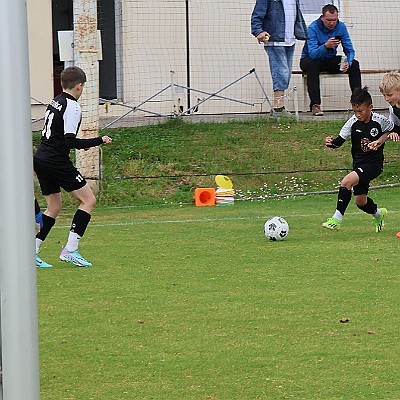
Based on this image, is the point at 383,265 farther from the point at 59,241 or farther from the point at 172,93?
the point at 172,93

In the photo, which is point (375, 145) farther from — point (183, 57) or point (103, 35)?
point (103, 35)

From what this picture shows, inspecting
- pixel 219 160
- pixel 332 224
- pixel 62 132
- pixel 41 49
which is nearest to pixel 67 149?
pixel 62 132

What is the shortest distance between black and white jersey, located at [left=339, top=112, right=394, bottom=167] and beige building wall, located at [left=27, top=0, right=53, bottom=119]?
32.2 ft

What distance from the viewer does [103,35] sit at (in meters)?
21.5

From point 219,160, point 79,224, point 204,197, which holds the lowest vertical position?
point 204,197

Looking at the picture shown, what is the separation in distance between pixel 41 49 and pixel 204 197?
7288 mm

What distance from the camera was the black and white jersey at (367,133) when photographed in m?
10.5

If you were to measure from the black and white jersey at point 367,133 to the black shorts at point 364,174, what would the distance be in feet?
0.20

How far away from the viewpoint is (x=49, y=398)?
16.0ft

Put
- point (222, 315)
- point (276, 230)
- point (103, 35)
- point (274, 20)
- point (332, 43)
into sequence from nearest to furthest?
point (222, 315) < point (276, 230) < point (332, 43) < point (274, 20) < point (103, 35)

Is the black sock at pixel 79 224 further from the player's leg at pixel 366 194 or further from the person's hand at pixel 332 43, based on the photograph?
the person's hand at pixel 332 43

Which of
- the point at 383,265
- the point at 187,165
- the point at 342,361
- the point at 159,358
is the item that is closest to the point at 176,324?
the point at 159,358

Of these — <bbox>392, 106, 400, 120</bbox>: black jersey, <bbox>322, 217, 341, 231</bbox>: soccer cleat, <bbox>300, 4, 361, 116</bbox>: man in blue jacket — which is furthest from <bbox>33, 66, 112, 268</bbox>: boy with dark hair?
<bbox>300, 4, 361, 116</bbox>: man in blue jacket

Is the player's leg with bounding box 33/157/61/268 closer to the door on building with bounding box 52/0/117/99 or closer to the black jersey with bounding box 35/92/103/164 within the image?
the black jersey with bounding box 35/92/103/164
